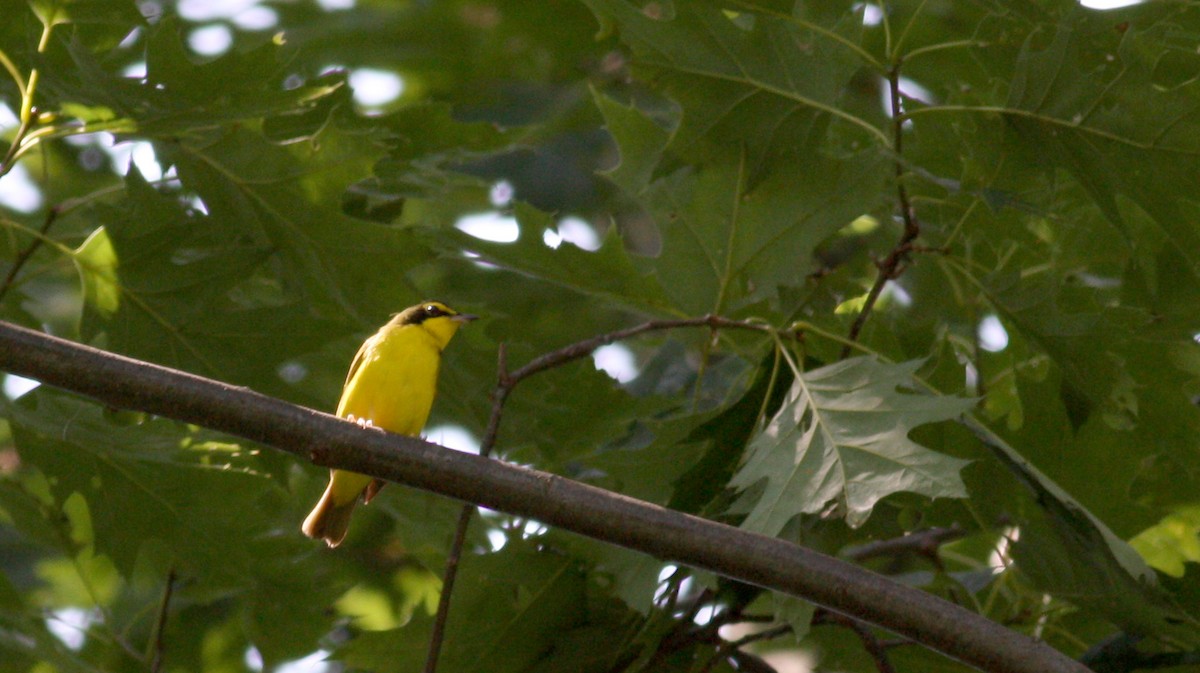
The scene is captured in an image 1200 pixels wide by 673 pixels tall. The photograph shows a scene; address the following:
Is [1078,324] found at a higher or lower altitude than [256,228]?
higher

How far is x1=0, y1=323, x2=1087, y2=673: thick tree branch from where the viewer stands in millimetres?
2760

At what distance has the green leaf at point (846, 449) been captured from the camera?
3295mm

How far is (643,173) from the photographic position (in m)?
4.24

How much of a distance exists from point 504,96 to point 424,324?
506cm

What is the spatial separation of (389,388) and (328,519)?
556mm

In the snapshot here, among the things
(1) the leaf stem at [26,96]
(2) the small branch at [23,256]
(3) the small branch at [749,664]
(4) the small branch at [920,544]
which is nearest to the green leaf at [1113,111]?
(4) the small branch at [920,544]

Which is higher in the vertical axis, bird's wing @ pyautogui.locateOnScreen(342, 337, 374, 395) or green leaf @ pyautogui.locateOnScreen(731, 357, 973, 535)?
green leaf @ pyautogui.locateOnScreen(731, 357, 973, 535)

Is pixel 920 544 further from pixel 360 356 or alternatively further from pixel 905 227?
pixel 360 356

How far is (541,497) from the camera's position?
2.91 metres

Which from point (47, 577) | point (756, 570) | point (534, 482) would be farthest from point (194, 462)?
point (47, 577)

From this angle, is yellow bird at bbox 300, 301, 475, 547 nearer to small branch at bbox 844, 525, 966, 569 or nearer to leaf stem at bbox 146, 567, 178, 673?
leaf stem at bbox 146, 567, 178, 673

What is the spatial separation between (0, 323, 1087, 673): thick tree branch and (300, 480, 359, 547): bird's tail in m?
1.73

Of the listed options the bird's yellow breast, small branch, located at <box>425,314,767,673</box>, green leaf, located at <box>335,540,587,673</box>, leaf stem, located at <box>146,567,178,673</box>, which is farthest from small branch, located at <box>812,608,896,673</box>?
leaf stem, located at <box>146,567,178,673</box>

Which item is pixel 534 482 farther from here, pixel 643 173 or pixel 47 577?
pixel 47 577
